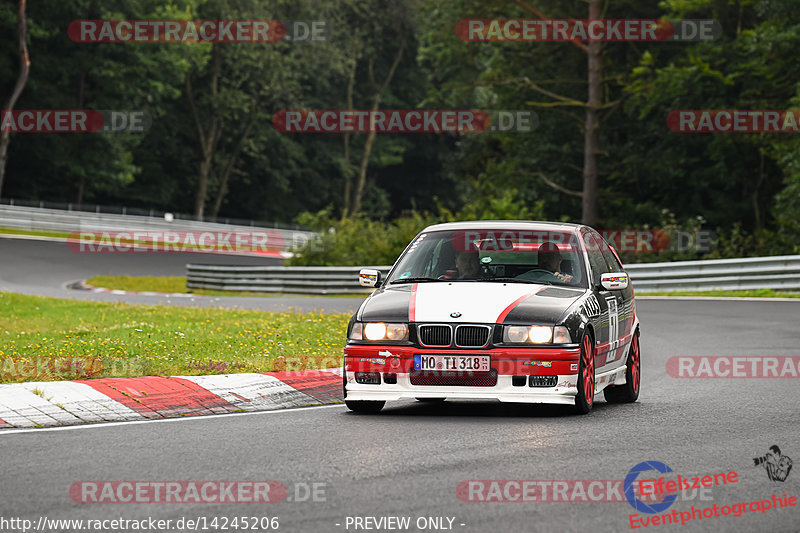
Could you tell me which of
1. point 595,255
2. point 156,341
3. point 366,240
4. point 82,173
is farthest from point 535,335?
point 82,173

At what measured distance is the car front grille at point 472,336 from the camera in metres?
9.46

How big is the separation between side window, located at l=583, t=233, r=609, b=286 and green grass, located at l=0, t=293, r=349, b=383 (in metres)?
2.99

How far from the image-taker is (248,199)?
262 feet

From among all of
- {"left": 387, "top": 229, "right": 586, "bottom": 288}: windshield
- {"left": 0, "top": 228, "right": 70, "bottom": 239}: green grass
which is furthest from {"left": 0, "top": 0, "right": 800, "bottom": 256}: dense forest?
{"left": 387, "top": 229, "right": 586, "bottom": 288}: windshield

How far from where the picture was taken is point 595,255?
11336 millimetres

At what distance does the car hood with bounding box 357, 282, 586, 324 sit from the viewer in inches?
375

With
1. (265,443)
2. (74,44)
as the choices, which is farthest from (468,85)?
(265,443)

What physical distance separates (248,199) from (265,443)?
237ft

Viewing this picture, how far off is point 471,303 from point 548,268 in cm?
135

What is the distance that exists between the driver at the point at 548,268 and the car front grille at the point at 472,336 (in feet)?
4.14

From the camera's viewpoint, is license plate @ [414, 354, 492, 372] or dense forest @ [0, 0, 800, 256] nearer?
license plate @ [414, 354, 492, 372]

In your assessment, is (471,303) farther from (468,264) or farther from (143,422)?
(143,422)

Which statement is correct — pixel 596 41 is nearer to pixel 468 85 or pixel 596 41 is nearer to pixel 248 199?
pixel 468 85

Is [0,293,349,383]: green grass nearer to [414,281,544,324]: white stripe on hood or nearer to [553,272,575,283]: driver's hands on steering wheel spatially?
[414,281,544,324]: white stripe on hood
